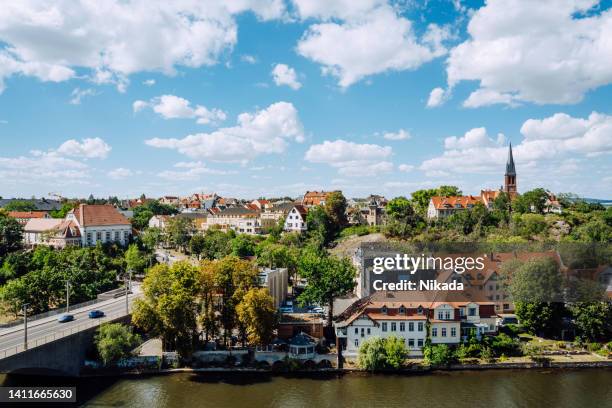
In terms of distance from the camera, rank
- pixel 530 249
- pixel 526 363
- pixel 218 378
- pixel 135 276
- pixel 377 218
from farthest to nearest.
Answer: pixel 377 218, pixel 135 276, pixel 530 249, pixel 526 363, pixel 218 378

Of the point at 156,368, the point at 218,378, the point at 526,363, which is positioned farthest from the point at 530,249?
the point at 156,368

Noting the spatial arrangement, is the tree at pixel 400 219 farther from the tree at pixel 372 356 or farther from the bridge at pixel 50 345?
the bridge at pixel 50 345

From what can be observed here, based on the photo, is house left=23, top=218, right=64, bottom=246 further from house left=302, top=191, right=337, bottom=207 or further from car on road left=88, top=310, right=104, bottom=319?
house left=302, top=191, right=337, bottom=207

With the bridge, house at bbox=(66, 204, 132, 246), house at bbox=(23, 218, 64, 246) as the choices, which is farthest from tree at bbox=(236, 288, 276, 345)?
house at bbox=(23, 218, 64, 246)

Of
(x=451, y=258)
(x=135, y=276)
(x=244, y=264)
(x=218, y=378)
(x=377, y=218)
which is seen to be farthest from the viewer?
(x=377, y=218)

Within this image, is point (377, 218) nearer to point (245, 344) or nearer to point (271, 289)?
point (271, 289)

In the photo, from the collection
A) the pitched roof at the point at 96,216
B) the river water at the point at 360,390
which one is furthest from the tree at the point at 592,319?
the pitched roof at the point at 96,216

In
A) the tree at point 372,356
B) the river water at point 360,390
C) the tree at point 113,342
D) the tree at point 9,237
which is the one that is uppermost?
the tree at point 9,237
